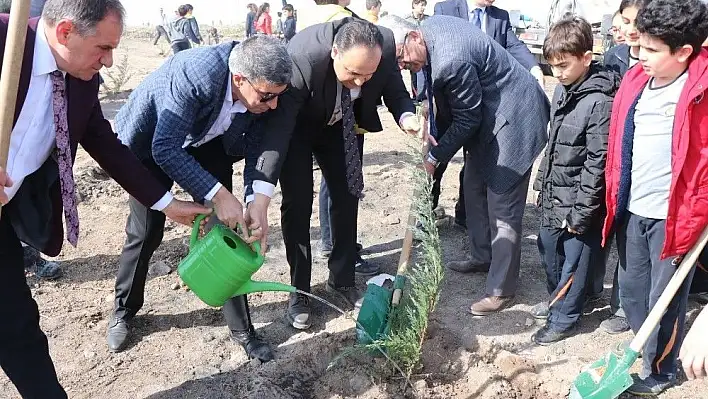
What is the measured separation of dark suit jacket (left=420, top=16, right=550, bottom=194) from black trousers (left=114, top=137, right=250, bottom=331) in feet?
3.96

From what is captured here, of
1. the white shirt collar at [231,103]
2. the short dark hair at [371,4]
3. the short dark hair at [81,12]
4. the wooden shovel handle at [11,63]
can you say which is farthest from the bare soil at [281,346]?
the short dark hair at [371,4]

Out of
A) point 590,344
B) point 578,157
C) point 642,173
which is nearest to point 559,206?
point 578,157

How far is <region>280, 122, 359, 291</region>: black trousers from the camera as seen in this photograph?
130 inches

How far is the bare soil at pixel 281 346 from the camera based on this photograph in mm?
2984

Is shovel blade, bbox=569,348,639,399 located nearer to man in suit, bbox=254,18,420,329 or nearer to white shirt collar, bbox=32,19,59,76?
man in suit, bbox=254,18,420,329

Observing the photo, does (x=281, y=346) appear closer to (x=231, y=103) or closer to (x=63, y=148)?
(x=231, y=103)

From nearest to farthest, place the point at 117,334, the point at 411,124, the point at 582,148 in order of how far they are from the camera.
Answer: the point at 582,148
the point at 117,334
the point at 411,124

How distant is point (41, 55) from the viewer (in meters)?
2.09

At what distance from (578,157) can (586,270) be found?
65 cm

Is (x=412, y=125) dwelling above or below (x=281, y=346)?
above

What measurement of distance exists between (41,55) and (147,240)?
4.33 ft

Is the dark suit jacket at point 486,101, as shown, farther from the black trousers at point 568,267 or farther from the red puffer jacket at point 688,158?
the red puffer jacket at point 688,158

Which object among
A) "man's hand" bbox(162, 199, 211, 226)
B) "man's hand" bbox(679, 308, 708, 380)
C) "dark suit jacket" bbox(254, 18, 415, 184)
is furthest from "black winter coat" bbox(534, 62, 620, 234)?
"man's hand" bbox(162, 199, 211, 226)

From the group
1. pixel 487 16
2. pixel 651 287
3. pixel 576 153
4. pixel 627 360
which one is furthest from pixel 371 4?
pixel 627 360
